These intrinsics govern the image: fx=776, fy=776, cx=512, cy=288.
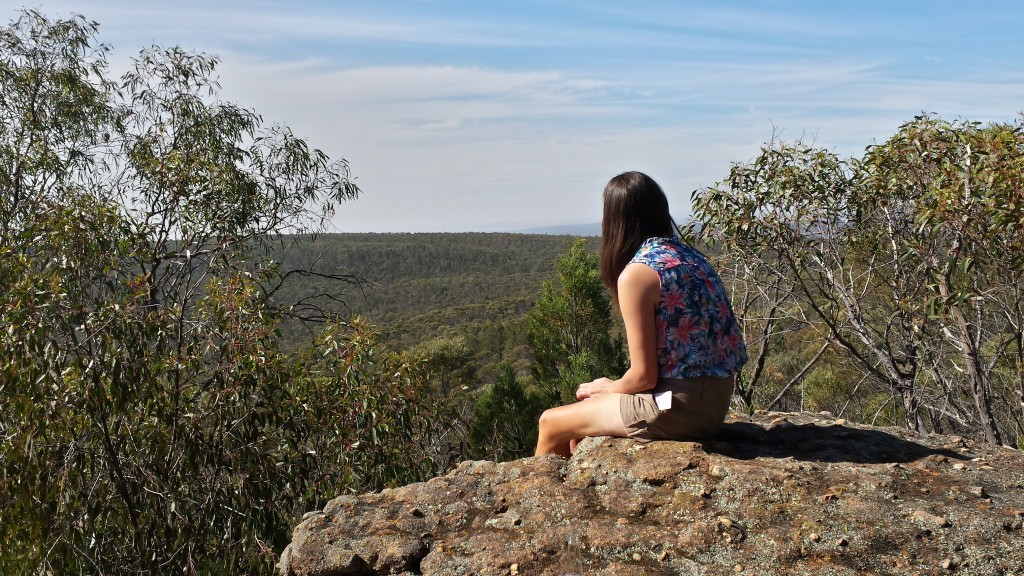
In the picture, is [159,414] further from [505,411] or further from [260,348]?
[505,411]

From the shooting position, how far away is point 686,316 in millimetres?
2715

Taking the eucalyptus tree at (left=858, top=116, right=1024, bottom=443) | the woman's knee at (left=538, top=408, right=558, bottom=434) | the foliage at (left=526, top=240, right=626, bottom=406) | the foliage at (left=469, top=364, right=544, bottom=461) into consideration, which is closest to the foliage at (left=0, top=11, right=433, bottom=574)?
the woman's knee at (left=538, top=408, right=558, bottom=434)

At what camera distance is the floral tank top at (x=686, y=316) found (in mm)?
2691

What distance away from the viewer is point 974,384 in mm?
4555

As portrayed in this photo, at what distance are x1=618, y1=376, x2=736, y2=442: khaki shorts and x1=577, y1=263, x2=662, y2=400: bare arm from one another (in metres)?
0.07

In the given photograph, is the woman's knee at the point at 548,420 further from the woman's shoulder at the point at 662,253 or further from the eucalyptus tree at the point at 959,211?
the eucalyptus tree at the point at 959,211

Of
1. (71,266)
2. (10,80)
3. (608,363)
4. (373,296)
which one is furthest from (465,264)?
(71,266)

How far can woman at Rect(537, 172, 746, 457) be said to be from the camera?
8.80 ft

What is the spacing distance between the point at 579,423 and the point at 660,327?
0.52 m

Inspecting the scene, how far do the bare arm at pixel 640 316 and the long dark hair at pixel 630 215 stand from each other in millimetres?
137

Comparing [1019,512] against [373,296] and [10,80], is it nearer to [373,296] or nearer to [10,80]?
[10,80]

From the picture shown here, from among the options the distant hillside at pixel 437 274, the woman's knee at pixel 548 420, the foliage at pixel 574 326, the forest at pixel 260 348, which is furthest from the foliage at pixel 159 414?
the distant hillside at pixel 437 274

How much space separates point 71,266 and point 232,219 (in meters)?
3.47

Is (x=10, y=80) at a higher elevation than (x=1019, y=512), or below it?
higher
